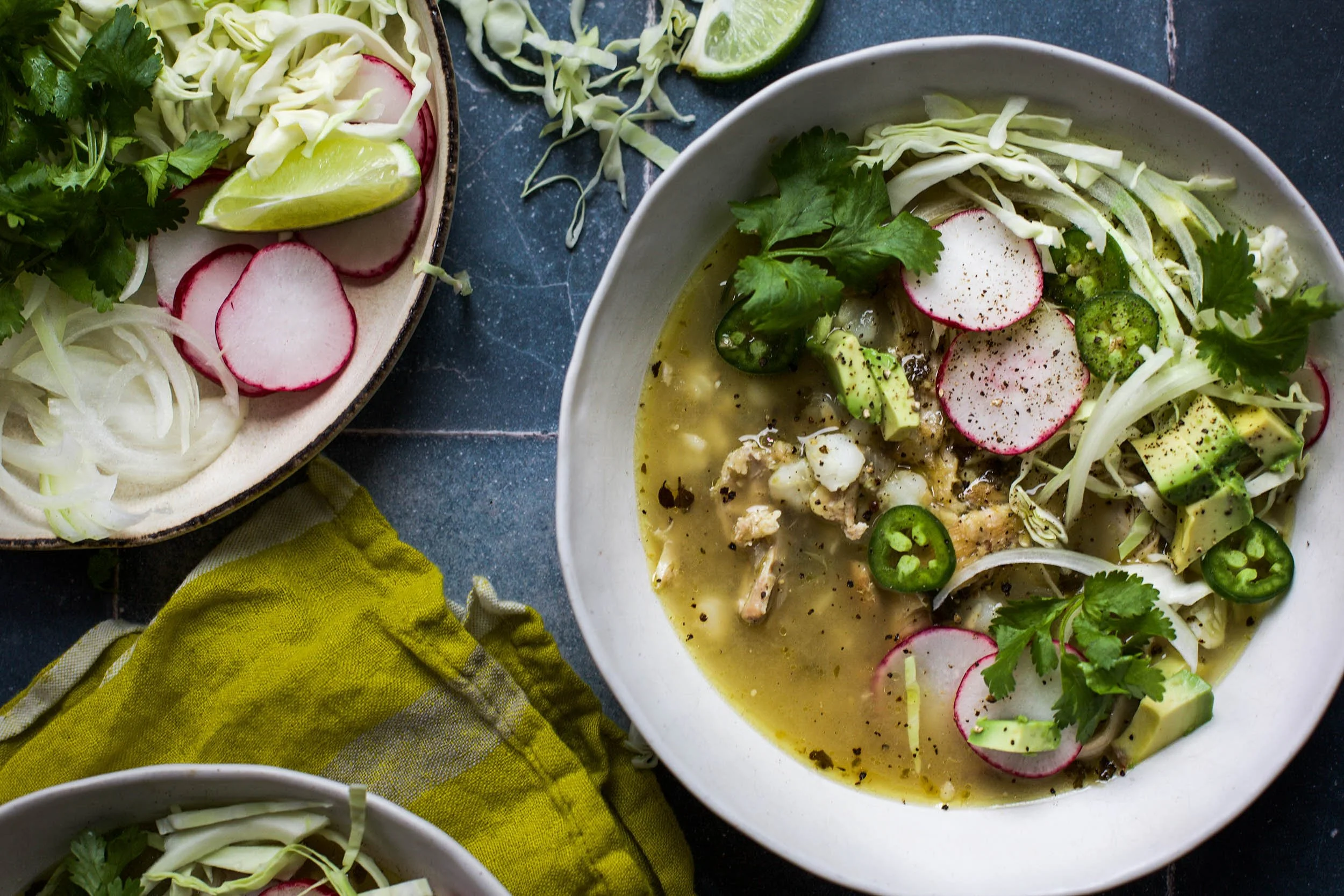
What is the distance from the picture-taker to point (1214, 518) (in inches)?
73.0

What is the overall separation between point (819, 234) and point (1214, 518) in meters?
0.91

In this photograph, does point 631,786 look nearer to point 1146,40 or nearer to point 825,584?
point 825,584

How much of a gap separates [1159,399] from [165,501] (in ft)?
6.36

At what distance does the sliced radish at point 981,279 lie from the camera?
1.89 metres

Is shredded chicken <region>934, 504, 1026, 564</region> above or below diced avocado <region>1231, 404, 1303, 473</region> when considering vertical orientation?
below

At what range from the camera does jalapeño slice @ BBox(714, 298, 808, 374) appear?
195 centimetres

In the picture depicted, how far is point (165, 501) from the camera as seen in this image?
2.01 meters

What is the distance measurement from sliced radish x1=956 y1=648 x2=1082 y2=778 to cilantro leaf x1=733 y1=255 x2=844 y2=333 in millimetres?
764

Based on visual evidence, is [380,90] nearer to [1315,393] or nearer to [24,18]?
[24,18]

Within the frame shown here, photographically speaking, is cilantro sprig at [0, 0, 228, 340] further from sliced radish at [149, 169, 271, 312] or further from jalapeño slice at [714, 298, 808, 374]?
jalapeño slice at [714, 298, 808, 374]

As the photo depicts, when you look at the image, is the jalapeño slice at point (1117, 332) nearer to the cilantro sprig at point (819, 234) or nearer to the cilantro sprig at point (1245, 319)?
the cilantro sprig at point (1245, 319)

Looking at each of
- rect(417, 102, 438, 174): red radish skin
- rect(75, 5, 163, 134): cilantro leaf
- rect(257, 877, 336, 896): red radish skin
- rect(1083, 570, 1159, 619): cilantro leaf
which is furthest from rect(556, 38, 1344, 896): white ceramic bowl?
rect(75, 5, 163, 134): cilantro leaf

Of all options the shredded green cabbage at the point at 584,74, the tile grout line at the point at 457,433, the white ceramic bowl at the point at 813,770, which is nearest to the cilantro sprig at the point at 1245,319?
the white ceramic bowl at the point at 813,770

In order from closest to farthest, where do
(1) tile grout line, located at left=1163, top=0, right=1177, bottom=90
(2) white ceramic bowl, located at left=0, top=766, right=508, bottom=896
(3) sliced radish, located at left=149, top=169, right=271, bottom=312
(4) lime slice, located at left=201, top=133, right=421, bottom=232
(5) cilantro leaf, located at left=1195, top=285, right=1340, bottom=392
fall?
(5) cilantro leaf, located at left=1195, top=285, right=1340, bottom=392 → (2) white ceramic bowl, located at left=0, top=766, right=508, bottom=896 → (4) lime slice, located at left=201, top=133, right=421, bottom=232 → (3) sliced radish, located at left=149, top=169, right=271, bottom=312 → (1) tile grout line, located at left=1163, top=0, right=1177, bottom=90
